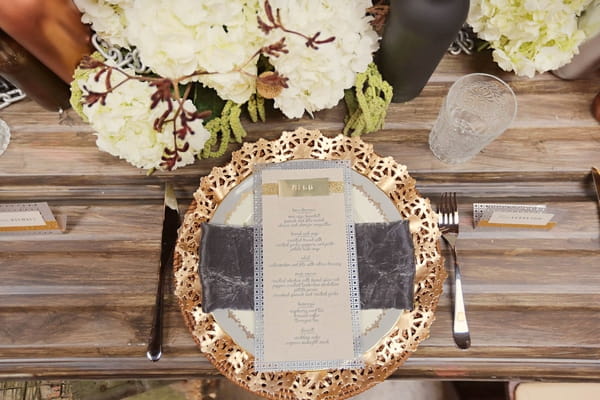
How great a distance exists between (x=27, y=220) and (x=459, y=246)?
2.53 feet

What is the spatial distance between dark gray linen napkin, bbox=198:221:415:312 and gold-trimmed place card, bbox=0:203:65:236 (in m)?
0.29

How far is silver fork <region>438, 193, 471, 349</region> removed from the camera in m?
0.78

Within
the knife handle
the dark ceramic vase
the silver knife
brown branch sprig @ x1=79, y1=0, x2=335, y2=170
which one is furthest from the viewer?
the silver knife

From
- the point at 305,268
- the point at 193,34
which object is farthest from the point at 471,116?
the point at 193,34

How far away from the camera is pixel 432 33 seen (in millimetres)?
682

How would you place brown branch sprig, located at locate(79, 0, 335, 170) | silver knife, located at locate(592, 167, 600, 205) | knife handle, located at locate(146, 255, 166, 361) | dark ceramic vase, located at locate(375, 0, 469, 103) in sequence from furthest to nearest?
silver knife, located at locate(592, 167, 600, 205) < knife handle, located at locate(146, 255, 166, 361) < dark ceramic vase, located at locate(375, 0, 469, 103) < brown branch sprig, located at locate(79, 0, 335, 170)

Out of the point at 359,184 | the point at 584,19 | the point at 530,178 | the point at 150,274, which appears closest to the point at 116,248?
the point at 150,274

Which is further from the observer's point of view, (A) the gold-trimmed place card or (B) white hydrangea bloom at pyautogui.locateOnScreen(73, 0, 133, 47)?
(A) the gold-trimmed place card

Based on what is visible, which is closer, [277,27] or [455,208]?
[277,27]

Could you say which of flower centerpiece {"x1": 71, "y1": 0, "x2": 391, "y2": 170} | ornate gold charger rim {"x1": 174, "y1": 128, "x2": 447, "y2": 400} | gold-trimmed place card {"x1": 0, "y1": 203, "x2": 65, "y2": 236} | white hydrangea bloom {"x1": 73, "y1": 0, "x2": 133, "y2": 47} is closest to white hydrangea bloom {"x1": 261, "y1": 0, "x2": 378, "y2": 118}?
flower centerpiece {"x1": 71, "y1": 0, "x2": 391, "y2": 170}

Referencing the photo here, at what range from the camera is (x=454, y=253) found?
83cm

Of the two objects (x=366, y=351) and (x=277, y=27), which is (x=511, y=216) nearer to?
(x=366, y=351)

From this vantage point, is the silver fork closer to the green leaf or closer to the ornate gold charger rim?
the ornate gold charger rim

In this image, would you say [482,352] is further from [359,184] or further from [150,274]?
[150,274]
